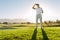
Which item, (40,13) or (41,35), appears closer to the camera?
(41,35)

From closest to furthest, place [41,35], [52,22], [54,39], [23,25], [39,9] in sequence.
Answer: [54,39]
[41,35]
[39,9]
[52,22]
[23,25]

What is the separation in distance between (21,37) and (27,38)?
494 millimetres

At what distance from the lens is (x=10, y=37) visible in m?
10.9

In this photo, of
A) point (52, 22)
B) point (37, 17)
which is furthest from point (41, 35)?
point (52, 22)

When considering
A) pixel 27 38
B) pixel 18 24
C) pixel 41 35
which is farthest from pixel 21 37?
pixel 18 24

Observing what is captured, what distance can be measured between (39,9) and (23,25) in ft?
24.7

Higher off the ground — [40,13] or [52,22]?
[40,13]

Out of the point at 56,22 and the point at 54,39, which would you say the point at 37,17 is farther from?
the point at 56,22

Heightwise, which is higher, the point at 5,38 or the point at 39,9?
the point at 39,9

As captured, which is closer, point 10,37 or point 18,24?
point 10,37

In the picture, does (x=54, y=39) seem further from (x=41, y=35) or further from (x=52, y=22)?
(x=52, y=22)

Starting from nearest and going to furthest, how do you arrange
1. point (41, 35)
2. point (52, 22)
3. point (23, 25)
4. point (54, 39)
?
1. point (54, 39)
2. point (41, 35)
3. point (52, 22)
4. point (23, 25)

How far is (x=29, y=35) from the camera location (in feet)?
37.3

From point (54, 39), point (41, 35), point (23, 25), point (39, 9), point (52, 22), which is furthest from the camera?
point (23, 25)
